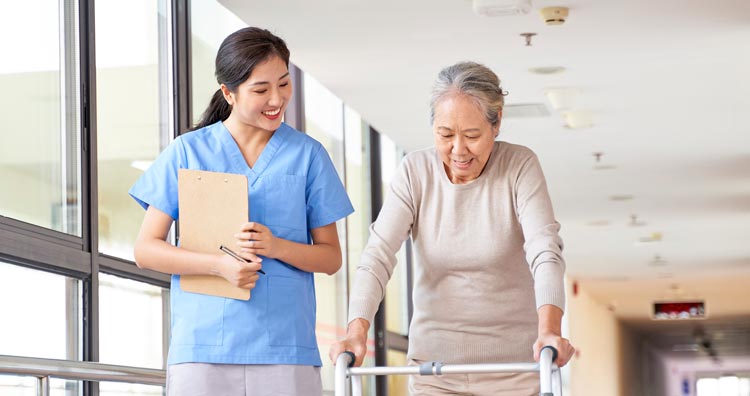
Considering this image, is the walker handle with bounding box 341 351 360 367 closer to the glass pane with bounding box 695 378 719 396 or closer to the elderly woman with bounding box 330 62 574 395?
the elderly woman with bounding box 330 62 574 395

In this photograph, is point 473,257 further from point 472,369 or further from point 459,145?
point 472,369

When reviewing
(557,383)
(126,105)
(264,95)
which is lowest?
(557,383)

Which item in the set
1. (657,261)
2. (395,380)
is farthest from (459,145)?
(657,261)

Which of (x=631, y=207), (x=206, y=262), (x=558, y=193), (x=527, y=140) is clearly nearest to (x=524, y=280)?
(x=206, y=262)

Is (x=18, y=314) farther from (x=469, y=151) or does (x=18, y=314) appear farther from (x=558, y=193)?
(x=558, y=193)

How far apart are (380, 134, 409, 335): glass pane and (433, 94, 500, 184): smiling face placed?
602 cm

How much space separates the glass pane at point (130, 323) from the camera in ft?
13.9

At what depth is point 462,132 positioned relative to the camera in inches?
95.3

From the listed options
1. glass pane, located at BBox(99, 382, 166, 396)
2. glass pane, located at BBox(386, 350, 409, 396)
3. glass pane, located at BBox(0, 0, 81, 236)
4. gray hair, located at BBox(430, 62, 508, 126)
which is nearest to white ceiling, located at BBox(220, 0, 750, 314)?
glass pane, located at BBox(0, 0, 81, 236)

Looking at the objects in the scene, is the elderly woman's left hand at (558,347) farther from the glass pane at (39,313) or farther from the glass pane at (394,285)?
the glass pane at (394,285)

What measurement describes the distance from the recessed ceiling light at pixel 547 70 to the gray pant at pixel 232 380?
4.24 m

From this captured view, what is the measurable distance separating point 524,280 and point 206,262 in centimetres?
65

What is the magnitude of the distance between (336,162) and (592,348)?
11.7m

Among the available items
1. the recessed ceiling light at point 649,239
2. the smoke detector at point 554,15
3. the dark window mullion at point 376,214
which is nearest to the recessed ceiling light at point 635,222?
the recessed ceiling light at point 649,239
